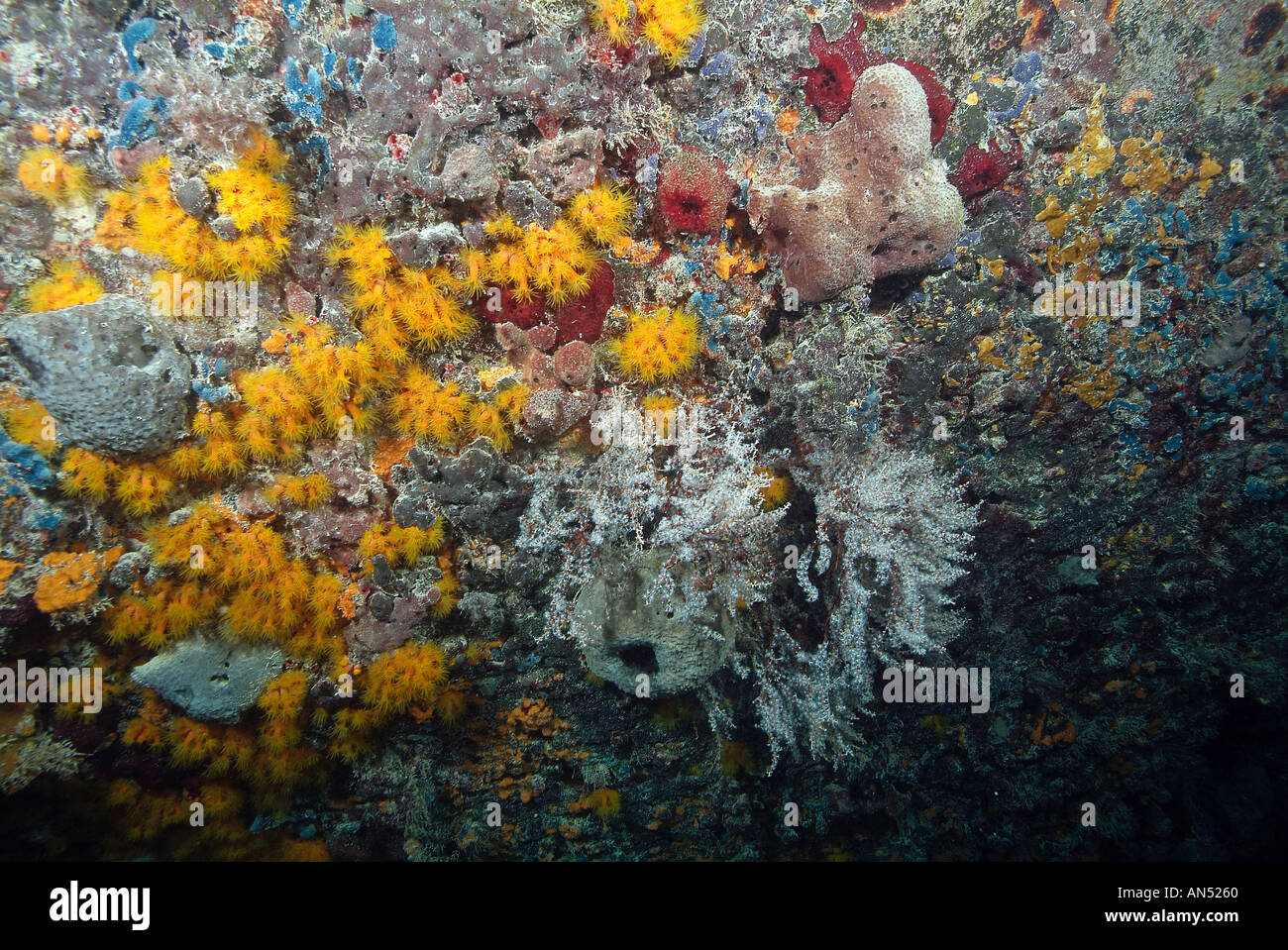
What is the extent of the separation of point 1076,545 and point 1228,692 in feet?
6.08

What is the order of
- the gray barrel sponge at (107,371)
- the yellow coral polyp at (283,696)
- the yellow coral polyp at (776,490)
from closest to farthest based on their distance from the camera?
the gray barrel sponge at (107,371) → the yellow coral polyp at (283,696) → the yellow coral polyp at (776,490)

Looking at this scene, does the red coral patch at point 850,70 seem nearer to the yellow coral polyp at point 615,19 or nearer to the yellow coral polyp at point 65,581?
the yellow coral polyp at point 615,19

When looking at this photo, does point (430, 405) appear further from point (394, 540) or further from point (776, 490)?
point (776, 490)

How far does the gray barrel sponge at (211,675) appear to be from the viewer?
305cm

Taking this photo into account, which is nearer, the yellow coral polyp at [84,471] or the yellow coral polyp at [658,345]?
the yellow coral polyp at [84,471]

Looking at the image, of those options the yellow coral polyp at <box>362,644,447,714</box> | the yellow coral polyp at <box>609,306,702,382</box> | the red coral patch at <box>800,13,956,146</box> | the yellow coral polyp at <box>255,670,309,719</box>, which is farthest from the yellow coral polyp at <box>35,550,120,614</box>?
the red coral patch at <box>800,13,956,146</box>

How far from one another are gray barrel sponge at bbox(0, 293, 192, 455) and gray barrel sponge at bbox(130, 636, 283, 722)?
1162mm

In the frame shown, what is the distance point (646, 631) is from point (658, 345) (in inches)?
63.5

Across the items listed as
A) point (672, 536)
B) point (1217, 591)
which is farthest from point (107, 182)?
point (1217, 591)

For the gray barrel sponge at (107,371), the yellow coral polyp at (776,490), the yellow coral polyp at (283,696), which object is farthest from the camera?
the yellow coral polyp at (776,490)

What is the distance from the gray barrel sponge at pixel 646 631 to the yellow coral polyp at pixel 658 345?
106cm

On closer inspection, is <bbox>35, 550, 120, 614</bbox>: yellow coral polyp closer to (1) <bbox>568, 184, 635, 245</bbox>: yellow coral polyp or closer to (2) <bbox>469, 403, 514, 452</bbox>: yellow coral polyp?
(2) <bbox>469, 403, 514, 452</bbox>: yellow coral polyp

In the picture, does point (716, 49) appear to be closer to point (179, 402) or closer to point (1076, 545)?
point (179, 402)

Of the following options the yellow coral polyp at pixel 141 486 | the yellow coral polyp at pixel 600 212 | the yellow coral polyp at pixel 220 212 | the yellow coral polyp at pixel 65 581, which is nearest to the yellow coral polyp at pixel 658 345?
the yellow coral polyp at pixel 600 212
